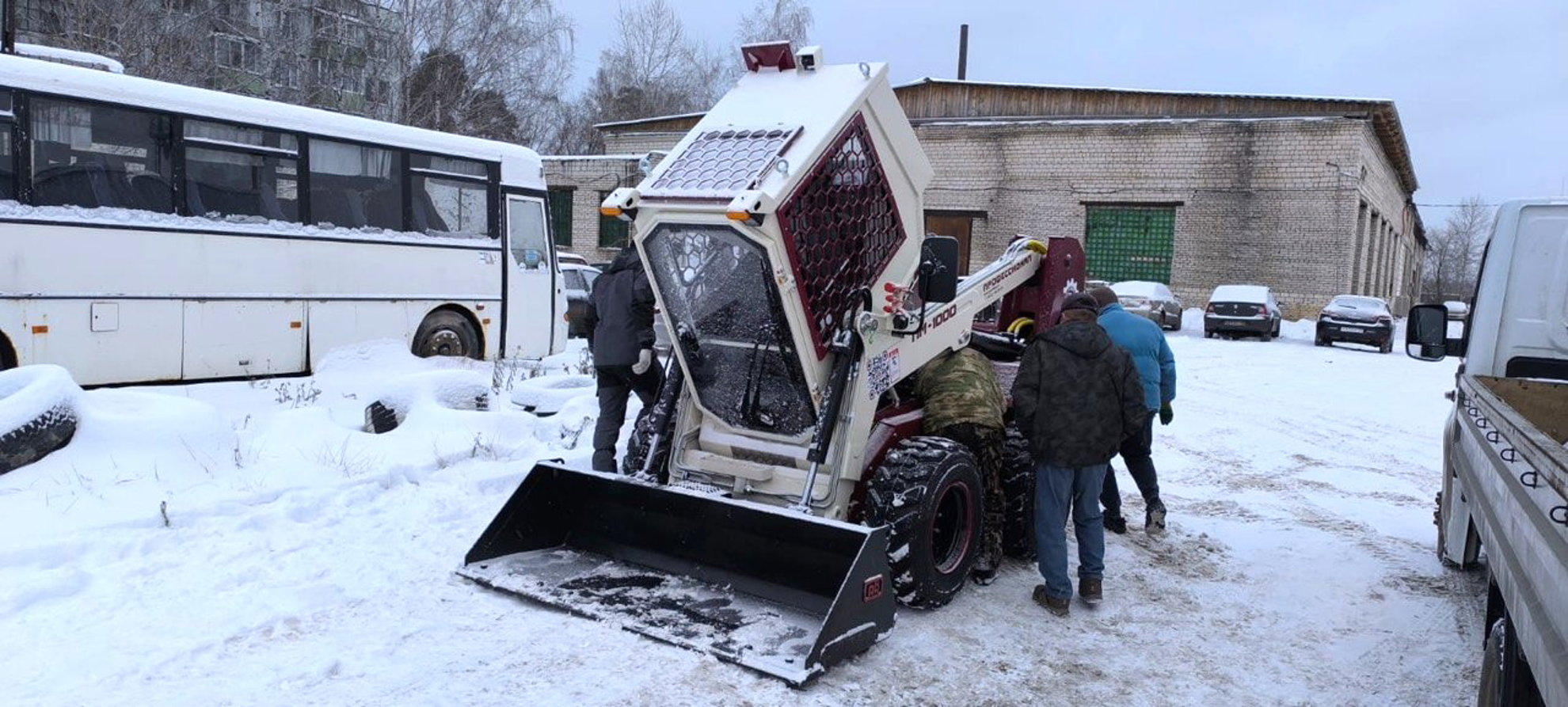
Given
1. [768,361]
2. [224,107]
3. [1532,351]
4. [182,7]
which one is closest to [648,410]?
[768,361]

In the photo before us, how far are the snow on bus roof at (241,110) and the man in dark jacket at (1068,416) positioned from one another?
862 centimetres

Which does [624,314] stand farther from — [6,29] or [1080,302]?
[6,29]

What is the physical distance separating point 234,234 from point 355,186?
5.11ft

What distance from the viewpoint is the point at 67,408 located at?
6289 millimetres

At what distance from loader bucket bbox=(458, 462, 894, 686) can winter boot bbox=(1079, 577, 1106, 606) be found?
4.82 ft

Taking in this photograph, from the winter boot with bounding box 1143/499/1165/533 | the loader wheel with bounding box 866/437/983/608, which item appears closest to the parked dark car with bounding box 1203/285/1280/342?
the winter boot with bounding box 1143/499/1165/533

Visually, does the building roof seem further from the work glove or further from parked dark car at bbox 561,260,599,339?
the work glove

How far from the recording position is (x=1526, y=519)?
2.77m

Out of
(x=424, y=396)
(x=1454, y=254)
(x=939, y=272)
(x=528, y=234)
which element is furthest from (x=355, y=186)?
(x=1454, y=254)

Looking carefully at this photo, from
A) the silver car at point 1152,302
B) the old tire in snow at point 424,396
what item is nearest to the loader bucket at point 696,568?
the old tire in snow at point 424,396

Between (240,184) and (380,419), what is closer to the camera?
(380,419)

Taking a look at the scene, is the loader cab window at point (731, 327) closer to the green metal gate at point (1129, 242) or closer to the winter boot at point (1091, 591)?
the winter boot at point (1091, 591)

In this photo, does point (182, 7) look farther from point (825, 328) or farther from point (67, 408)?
point (825, 328)

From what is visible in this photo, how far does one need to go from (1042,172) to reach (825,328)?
29162mm
